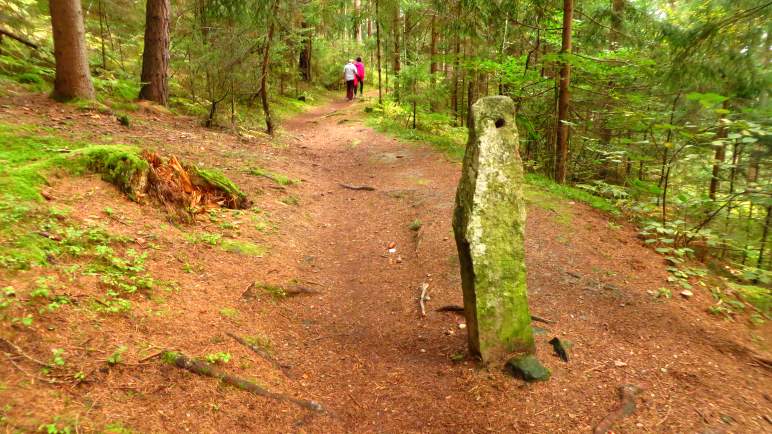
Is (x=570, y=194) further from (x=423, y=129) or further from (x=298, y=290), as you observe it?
(x=423, y=129)

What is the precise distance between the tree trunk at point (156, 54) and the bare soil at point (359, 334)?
304 cm

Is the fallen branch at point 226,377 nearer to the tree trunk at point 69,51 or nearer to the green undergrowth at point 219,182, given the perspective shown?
the green undergrowth at point 219,182

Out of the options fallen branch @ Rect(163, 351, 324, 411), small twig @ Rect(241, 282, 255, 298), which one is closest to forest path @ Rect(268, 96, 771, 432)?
fallen branch @ Rect(163, 351, 324, 411)

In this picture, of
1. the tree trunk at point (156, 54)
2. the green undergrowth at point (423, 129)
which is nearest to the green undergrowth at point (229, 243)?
the tree trunk at point (156, 54)

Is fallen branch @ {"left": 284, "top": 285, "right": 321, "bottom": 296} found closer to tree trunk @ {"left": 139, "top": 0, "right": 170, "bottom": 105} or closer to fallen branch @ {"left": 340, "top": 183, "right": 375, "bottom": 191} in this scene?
fallen branch @ {"left": 340, "top": 183, "right": 375, "bottom": 191}

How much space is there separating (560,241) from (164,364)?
5758 mm

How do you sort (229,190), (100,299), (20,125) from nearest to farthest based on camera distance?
(100,299)
(20,125)
(229,190)

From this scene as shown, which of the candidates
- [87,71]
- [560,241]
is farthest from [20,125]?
[560,241]

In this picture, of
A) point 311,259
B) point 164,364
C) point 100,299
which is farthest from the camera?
point 311,259

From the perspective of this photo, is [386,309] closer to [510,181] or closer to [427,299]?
[427,299]

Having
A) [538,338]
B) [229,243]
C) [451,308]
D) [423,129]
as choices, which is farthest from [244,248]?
[423,129]

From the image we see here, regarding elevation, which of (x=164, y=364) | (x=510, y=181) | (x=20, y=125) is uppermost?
(x=20, y=125)

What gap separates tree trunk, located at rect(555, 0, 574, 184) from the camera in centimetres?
843

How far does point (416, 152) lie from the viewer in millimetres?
12562
